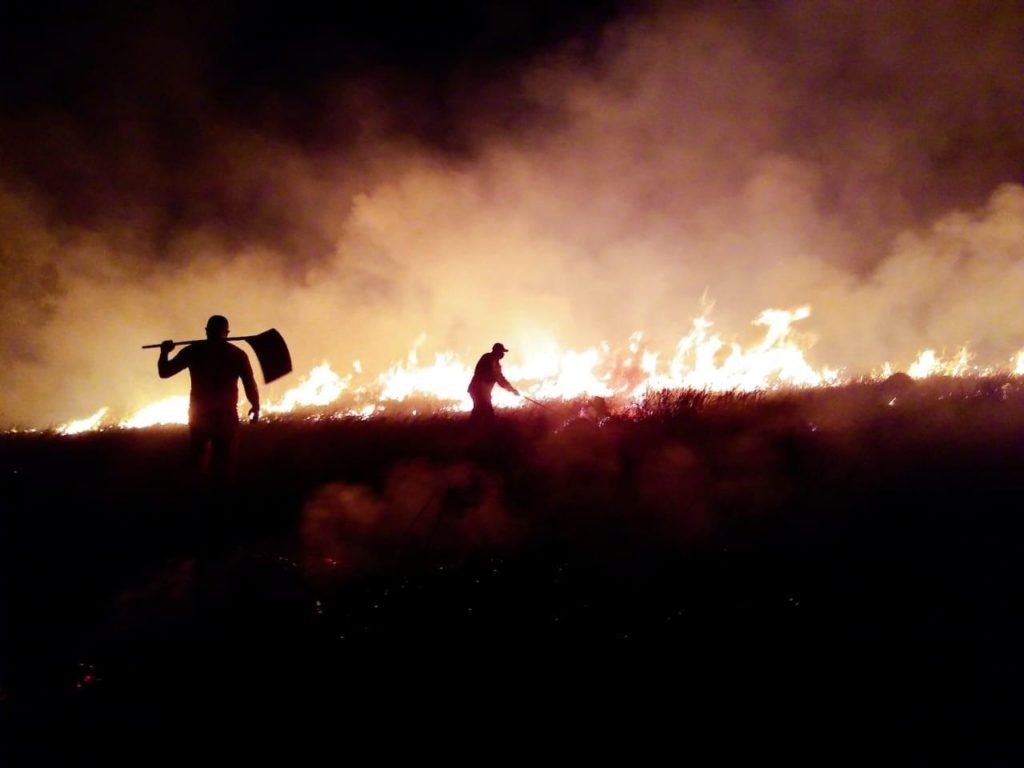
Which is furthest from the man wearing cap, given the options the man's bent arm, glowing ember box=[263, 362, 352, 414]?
glowing ember box=[263, 362, 352, 414]

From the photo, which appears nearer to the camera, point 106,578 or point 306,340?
point 106,578

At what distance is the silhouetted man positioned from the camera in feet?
18.2

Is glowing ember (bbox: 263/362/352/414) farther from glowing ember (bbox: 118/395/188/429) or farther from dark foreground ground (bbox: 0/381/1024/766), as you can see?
dark foreground ground (bbox: 0/381/1024/766)

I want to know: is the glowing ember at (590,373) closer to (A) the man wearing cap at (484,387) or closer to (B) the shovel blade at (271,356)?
(A) the man wearing cap at (484,387)

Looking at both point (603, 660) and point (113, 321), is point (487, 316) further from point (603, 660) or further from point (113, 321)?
point (603, 660)

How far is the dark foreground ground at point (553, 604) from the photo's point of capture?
7.70 ft

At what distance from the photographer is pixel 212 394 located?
18.2ft

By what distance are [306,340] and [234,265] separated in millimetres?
3690

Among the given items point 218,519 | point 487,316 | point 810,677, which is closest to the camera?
point 810,677

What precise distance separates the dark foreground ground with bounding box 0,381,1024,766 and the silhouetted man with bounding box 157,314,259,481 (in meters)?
0.43

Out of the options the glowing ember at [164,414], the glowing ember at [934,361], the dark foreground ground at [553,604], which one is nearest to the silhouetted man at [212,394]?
the dark foreground ground at [553,604]

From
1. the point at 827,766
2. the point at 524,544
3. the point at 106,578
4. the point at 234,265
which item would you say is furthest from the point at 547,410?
the point at 234,265

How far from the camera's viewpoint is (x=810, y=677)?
8.54ft

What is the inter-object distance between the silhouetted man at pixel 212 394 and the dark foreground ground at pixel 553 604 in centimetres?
43
